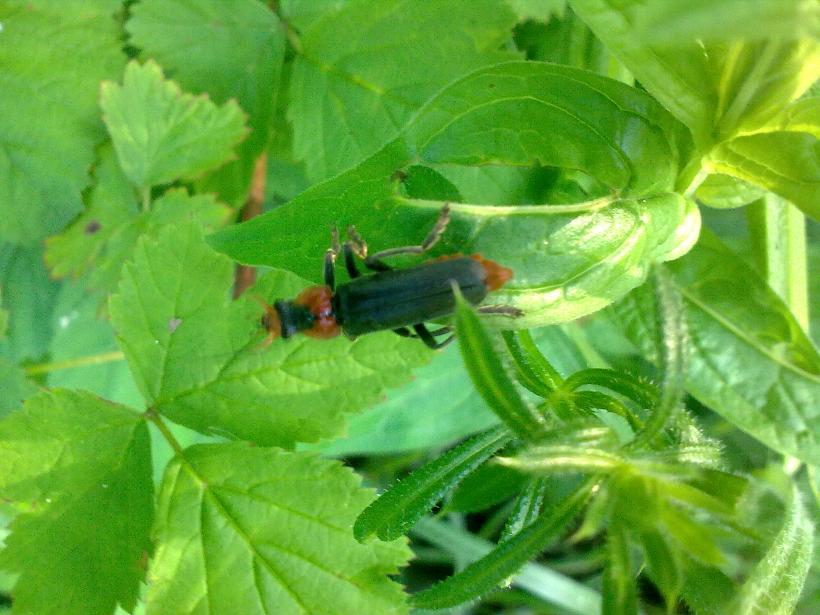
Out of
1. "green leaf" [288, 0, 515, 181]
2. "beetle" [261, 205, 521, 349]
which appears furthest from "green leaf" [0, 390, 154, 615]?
"green leaf" [288, 0, 515, 181]

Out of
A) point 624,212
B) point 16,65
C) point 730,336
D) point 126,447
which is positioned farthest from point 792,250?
point 16,65

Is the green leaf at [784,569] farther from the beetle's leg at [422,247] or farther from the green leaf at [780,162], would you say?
the beetle's leg at [422,247]

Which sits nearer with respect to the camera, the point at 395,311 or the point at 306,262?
the point at 306,262

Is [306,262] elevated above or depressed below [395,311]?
above

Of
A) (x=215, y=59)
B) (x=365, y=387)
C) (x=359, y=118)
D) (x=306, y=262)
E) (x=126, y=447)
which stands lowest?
(x=126, y=447)

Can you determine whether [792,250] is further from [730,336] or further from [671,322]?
[671,322]

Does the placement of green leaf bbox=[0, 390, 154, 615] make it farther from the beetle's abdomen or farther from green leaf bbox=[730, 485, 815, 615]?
green leaf bbox=[730, 485, 815, 615]

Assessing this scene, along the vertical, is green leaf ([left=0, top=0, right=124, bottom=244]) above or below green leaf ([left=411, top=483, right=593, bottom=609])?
above
